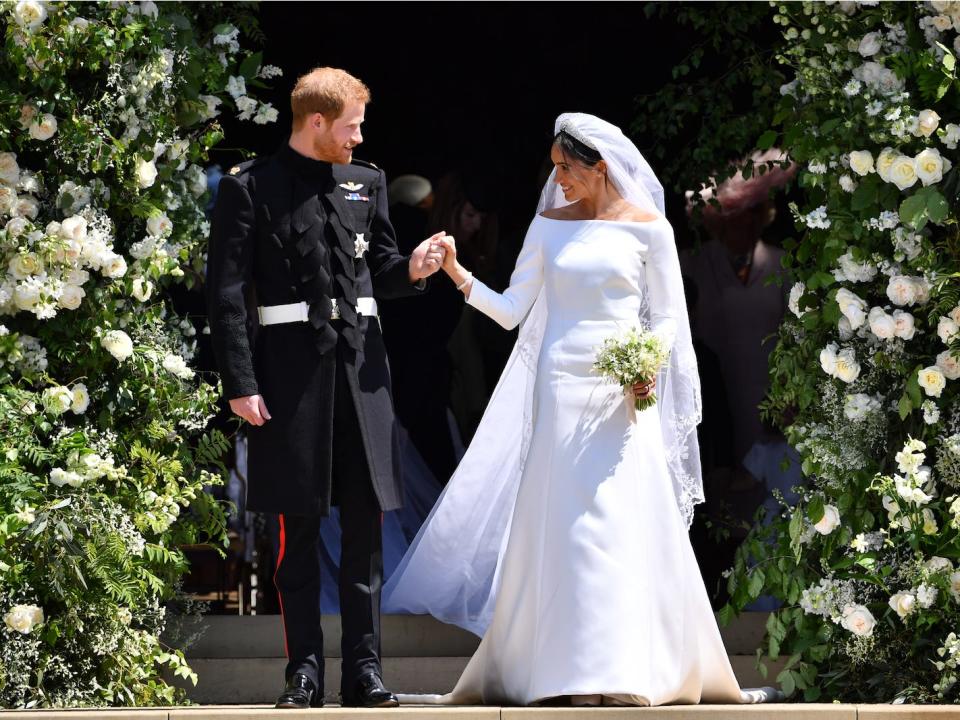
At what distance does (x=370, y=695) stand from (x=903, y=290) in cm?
237

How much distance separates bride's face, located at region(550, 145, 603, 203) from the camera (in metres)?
5.29

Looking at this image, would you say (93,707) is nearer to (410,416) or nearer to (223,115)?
(410,416)

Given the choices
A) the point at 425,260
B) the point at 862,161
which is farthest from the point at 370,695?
the point at 862,161

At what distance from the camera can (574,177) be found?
5309mm

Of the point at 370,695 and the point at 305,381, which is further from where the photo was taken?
the point at 305,381

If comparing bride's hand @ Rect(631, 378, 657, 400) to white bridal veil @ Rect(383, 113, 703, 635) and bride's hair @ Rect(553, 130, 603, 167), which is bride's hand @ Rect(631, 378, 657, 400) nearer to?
white bridal veil @ Rect(383, 113, 703, 635)

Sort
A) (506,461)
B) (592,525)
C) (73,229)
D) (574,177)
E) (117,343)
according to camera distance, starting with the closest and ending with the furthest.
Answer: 1. (592,525)
2. (574,177)
3. (73,229)
4. (117,343)
5. (506,461)

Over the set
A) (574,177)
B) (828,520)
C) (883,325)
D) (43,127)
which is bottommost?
(828,520)

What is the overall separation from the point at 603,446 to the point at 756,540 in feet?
3.78

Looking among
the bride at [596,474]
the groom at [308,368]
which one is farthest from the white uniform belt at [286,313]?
the bride at [596,474]

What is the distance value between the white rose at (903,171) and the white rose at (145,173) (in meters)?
2.69

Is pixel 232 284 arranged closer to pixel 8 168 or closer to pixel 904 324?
pixel 8 168

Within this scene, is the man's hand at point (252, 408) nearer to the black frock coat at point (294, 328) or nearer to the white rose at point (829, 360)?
the black frock coat at point (294, 328)

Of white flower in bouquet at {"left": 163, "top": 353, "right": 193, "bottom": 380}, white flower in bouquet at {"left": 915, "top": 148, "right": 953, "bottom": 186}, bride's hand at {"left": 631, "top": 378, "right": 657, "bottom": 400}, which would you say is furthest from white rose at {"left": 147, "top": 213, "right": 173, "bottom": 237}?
white flower in bouquet at {"left": 915, "top": 148, "right": 953, "bottom": 186}
